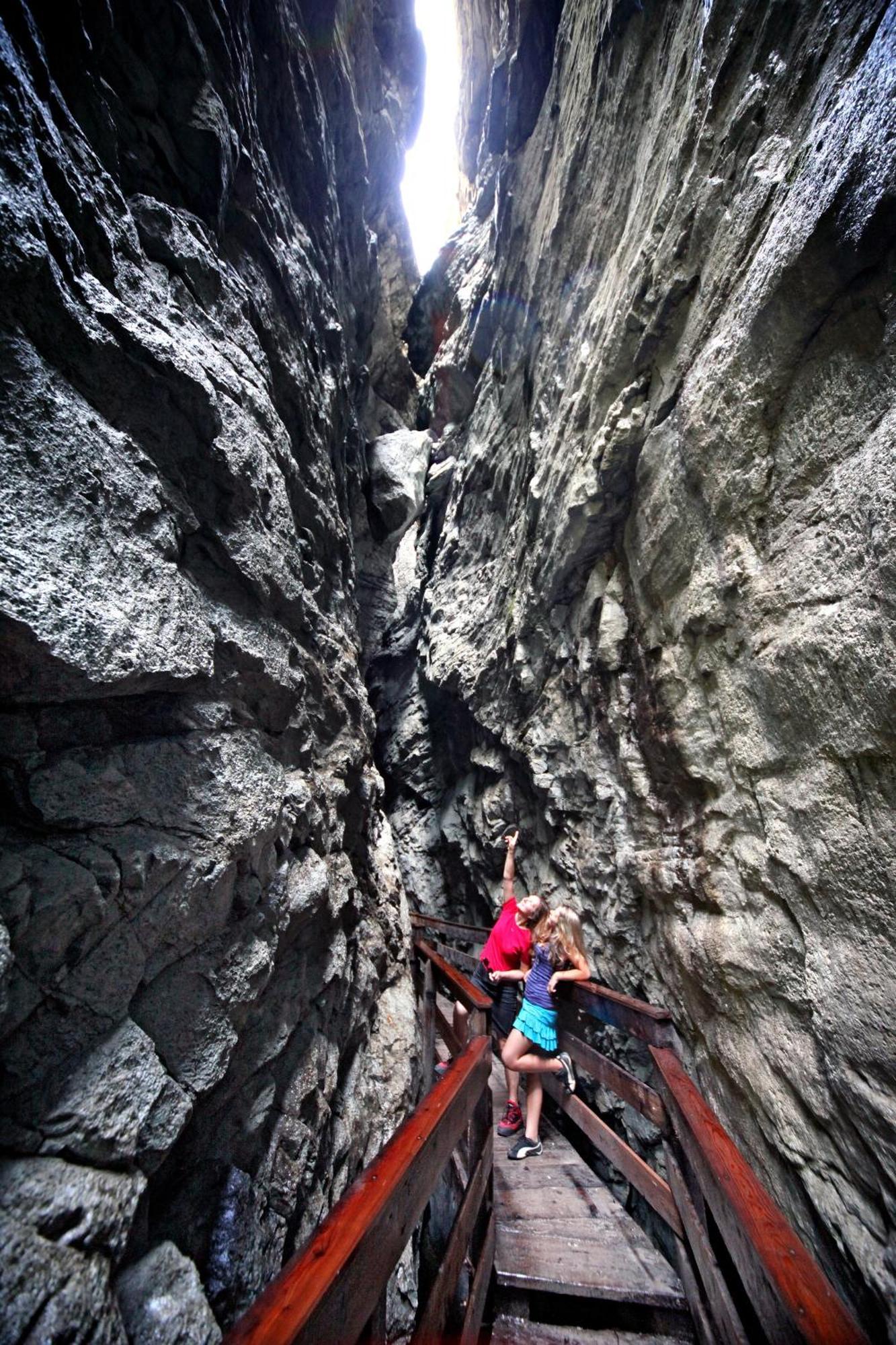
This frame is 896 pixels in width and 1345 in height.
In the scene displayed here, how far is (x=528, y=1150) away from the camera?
11.8 feet

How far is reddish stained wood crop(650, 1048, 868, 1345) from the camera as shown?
1079mm

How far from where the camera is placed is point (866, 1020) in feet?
7.05

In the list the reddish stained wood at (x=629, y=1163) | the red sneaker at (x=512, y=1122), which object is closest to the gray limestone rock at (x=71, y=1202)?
the reddish stained wood at (x=629, y=1163)

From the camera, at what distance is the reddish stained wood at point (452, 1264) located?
4.71 ft

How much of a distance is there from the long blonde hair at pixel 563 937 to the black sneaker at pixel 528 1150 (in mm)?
1207

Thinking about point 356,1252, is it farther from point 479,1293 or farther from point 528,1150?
point 528,1150

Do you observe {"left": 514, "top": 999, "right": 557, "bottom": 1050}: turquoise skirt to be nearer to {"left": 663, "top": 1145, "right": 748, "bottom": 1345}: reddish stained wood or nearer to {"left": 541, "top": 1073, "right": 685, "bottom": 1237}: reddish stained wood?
{"left": 541, "top": 1073, "right": 685, "bottom": 1237}: reddish stained wood

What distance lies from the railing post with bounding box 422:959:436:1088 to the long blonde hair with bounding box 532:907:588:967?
144 cm

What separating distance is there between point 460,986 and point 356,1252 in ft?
8.37

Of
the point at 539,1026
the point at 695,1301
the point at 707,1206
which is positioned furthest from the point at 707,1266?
the point at 539,1026

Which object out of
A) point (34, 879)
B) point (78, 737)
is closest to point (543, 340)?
point (78, 737)

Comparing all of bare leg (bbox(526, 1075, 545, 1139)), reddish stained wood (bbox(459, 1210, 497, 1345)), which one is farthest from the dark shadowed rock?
bare leg (bbox(526, 1075, 545, 1139))

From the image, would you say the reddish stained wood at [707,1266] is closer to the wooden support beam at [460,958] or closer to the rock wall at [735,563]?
the rock wall at [735,563]

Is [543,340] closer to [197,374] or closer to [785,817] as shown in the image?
[197,374]
